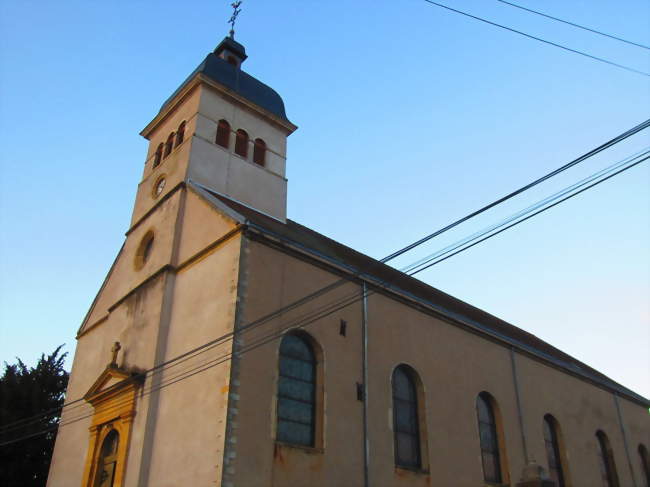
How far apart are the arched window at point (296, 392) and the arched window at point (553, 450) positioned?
10553mm

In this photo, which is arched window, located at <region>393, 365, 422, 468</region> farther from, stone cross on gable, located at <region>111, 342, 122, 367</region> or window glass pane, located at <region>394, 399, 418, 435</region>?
stone cross on gable, located at <region>111, 342, 122, 367</region>

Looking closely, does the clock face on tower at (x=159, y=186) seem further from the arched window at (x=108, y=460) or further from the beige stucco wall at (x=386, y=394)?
the arched window at (x=108, y=460)

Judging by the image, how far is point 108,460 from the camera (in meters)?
15.6

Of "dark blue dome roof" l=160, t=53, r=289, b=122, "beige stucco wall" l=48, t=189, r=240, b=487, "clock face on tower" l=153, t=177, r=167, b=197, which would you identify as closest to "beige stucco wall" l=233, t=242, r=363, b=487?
"beige stucco wall" l=48, t=189, r=240, b=487

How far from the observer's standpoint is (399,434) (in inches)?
631

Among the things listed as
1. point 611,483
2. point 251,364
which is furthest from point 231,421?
point 611,483

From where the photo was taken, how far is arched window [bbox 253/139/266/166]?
2067 centimetres

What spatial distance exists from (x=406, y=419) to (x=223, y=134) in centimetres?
1051

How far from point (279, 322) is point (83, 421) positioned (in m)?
7.61

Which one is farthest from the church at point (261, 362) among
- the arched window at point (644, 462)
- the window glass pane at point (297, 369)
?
the arched window at point (644, 462)

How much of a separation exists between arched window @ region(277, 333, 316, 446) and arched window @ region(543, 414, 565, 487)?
10553 millimetres

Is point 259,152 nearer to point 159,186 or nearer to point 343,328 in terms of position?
→ point 159,186

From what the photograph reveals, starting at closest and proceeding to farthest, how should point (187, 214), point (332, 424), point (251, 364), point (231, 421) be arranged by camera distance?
point (231, 421) → point (251, 364) → point (332, 424) → point (187, 214)

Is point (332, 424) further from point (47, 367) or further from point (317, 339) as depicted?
point (47, 367)
